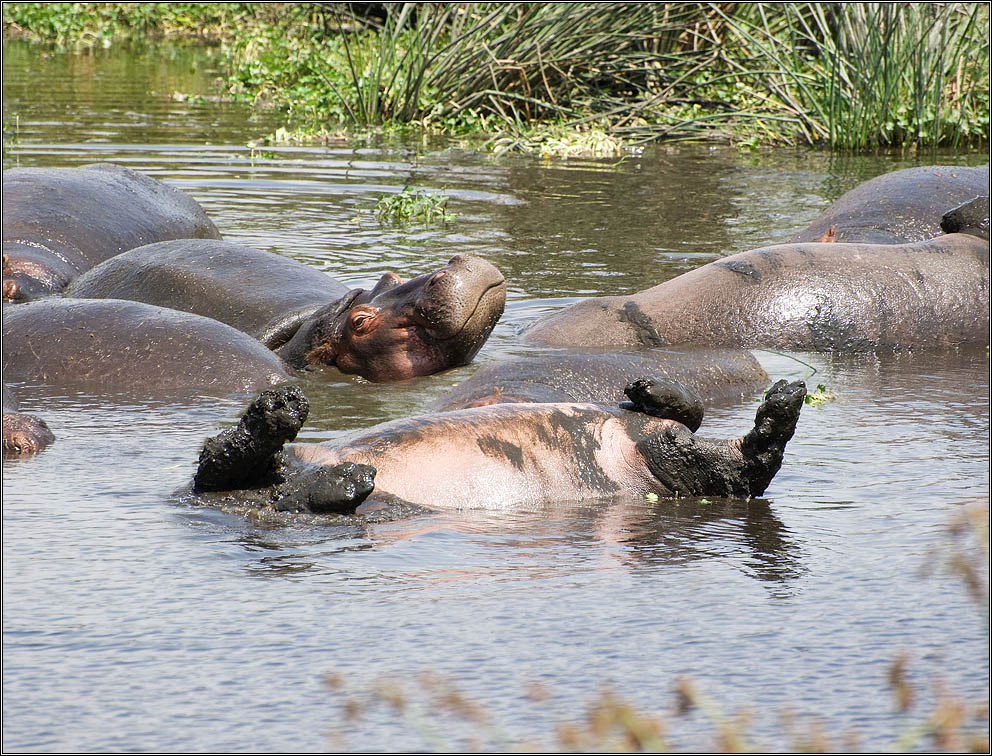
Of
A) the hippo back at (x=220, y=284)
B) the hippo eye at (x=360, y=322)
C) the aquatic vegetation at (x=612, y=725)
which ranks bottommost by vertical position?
the aquatic vegetation at (x=612, y=725)

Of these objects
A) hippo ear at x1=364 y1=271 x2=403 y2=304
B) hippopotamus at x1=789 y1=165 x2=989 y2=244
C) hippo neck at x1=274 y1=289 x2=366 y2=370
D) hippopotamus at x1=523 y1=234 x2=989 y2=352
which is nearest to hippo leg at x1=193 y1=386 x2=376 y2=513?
hippo neck at x1=274 y1=289 x2=366 y2=370

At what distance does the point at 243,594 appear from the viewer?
3.89 m

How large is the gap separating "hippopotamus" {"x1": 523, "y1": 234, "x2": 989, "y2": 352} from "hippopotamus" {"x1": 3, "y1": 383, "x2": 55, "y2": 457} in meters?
2.87

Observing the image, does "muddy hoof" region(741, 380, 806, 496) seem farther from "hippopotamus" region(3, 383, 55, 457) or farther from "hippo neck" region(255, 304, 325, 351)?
"hippo neck" region(255, 304, 325, 351)

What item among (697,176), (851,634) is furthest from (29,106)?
(851,634)

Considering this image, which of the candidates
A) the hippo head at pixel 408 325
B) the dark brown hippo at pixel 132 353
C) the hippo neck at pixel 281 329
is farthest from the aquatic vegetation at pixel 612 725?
the hippo neck at pixel 281 329

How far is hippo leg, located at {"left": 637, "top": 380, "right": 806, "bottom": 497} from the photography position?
472cm

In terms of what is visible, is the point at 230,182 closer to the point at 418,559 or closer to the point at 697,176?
the point at 697,176

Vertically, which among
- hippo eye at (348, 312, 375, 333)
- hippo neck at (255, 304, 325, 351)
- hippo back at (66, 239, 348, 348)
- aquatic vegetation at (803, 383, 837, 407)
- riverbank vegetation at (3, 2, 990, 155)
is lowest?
aquatic vegetation at (803, 383, 837, 407)

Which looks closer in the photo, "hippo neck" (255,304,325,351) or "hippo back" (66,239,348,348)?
"hippo neck" (255,304,325,351)

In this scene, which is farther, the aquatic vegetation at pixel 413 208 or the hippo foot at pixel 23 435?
the aquatic vegetation at pixel 413 208

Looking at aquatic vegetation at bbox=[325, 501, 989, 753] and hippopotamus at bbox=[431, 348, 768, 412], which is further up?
hippopotamus at bbox=[431, 348, 768, 412]

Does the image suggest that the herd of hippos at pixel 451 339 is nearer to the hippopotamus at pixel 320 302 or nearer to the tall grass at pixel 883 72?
the hippopotamus at pixel 320 302

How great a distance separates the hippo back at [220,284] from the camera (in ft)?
24.5
